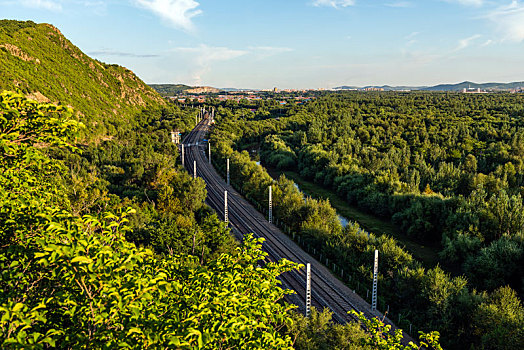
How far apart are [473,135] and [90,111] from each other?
390 feet

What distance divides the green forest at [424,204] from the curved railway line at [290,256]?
203 centimetres

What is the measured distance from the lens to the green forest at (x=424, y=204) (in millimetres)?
27328

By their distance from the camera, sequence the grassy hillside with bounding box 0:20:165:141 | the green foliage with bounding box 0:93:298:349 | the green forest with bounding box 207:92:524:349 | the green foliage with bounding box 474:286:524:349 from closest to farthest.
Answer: the green foliage with bounding box 0:93:298:349, the green foliage with bounding box 474:286:524:349, the green forest with bounding box 207:92:524:349, the grassy hillside with bounding box 0:20:165:141

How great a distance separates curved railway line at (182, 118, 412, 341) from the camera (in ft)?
104

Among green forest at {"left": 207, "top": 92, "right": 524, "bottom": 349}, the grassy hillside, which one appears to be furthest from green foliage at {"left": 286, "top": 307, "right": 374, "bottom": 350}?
the grassy hillside

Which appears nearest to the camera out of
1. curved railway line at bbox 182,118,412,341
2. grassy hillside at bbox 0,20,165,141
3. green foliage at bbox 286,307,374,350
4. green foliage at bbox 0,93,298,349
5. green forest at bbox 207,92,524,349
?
green foliage at bbox 0,93,298,349

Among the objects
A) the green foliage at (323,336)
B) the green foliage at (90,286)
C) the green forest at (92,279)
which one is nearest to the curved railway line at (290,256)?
the green foliage at (323,336)

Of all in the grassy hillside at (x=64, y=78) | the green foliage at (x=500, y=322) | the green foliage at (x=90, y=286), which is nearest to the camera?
the green foliage at (x=90, y=286)

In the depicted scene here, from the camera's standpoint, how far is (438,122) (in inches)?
4584

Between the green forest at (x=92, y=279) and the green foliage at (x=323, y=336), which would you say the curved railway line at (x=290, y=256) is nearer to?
the green foliage at (x=323, y=336)

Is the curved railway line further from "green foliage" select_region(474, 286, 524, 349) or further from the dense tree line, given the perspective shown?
the dense tree line

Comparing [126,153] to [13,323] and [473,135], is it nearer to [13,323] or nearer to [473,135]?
[13,323]

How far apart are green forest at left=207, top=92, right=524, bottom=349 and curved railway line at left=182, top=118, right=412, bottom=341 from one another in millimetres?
2032

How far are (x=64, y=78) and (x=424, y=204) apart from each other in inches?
4395
